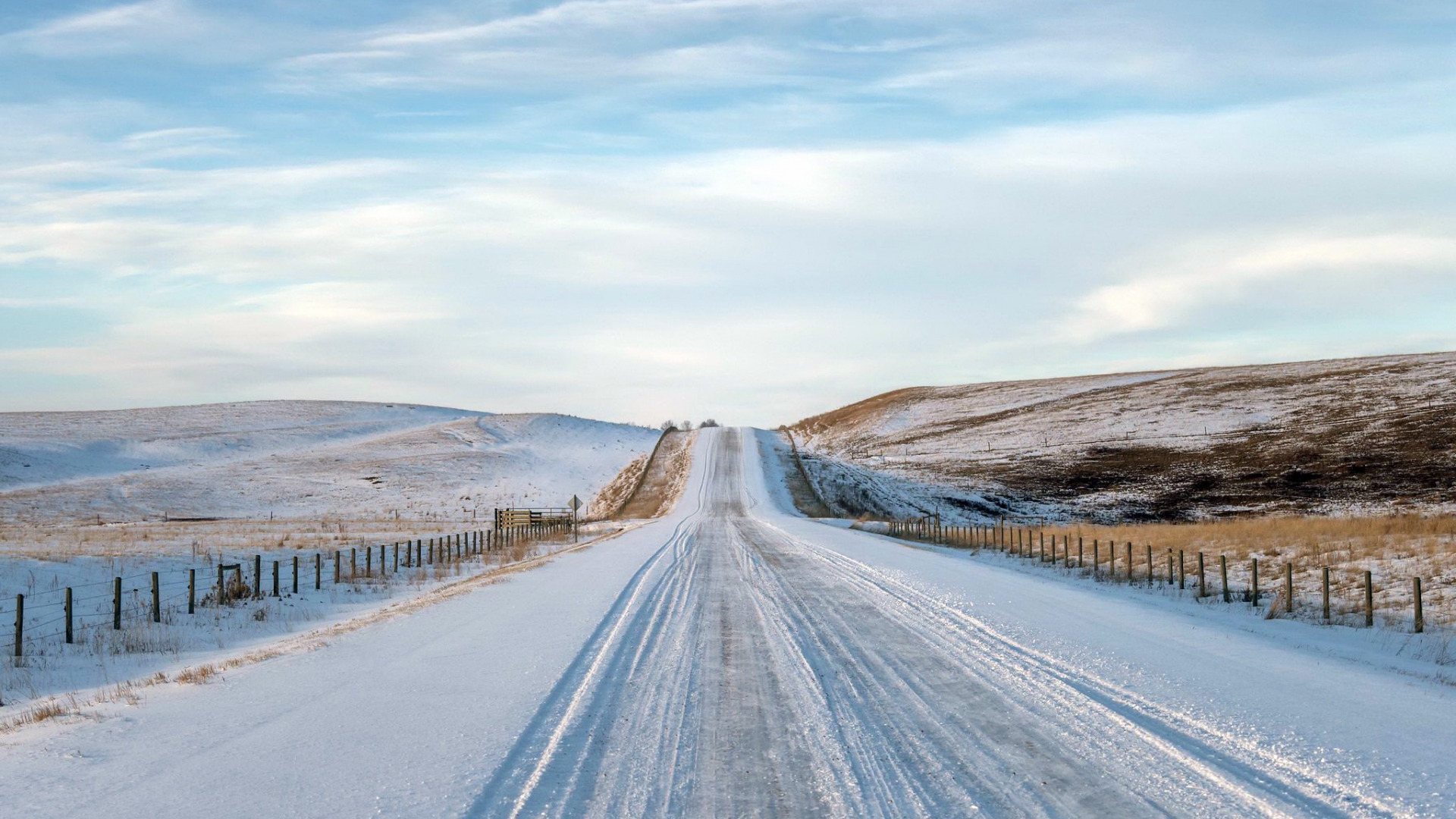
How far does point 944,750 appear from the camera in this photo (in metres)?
7.63

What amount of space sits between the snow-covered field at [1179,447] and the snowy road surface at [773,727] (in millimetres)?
41675

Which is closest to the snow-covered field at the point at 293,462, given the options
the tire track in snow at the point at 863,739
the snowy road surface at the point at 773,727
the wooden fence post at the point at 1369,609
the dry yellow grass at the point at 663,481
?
the dry yellow grass at the point at 663,481

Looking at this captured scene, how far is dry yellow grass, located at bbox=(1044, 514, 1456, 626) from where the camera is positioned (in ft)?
55.6

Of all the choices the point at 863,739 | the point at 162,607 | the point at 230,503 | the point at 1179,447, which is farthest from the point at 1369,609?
the point at 230,503

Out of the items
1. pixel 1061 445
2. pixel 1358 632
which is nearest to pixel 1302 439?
pixel 1061 445

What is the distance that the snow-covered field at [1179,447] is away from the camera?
54.8 metres

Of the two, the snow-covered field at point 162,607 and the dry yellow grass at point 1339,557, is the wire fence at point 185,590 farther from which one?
the dry yellow grass at point 1339,557

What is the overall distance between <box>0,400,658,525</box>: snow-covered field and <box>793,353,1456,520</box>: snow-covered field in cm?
2567

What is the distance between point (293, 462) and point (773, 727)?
91.0m

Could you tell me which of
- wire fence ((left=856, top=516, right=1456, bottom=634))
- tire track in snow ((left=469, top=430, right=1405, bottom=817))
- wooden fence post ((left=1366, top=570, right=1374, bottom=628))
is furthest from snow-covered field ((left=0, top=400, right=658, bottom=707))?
wooden fence post ((left=1366, top=570, right=1374, bottom=628))

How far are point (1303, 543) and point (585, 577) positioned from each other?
644 inches

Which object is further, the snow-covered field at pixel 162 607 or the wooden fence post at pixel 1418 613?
the wooden fence post at pixel 1418 613

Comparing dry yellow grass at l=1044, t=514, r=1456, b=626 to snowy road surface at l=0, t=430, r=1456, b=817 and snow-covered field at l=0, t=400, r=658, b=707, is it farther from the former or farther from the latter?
snow-covered field at l=0, t=400, r=658, b=707

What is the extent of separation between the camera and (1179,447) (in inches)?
2837
